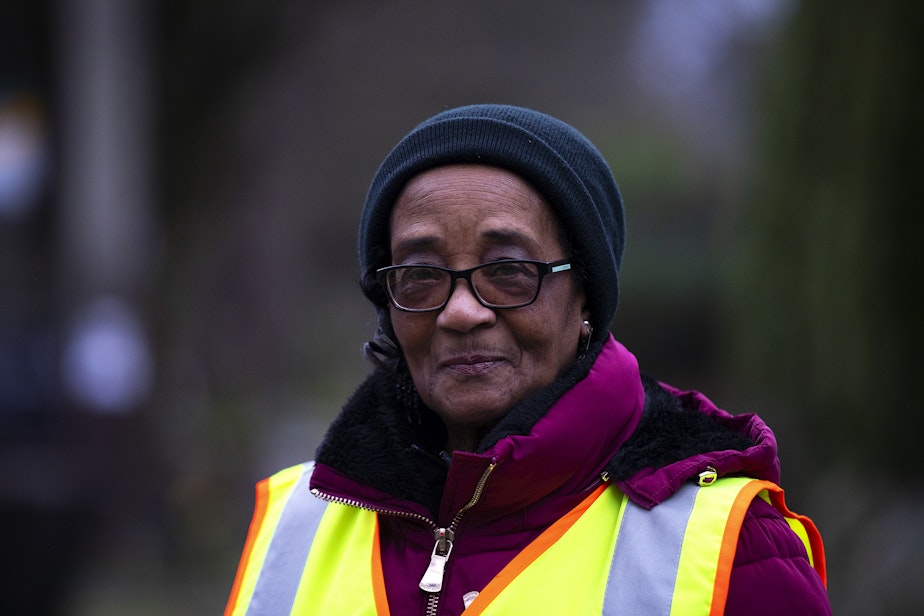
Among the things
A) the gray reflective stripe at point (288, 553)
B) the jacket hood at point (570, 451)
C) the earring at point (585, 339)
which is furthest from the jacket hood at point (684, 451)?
the gray reflective stripe at point (288, 553)

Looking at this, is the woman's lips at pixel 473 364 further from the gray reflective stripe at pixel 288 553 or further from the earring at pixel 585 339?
the gray reflective stripe at pixel 288 553

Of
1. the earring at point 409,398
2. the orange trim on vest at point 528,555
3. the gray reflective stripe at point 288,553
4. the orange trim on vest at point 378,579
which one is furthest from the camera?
the earring at point 409,398

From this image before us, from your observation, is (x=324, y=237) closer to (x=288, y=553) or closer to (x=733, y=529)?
(x=288, y=553)

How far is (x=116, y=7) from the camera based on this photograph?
10.9 meters

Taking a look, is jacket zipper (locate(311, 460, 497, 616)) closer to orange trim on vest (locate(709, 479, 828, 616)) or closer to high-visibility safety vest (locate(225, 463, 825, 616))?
high-visibility safety vest (locate(225, 463, 825, 616))

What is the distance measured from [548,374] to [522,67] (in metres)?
14.9

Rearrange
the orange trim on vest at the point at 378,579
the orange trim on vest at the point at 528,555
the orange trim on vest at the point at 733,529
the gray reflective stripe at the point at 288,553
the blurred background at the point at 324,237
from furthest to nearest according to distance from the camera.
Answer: the blurred background at the point at 324,237, the gray reflective stripe at the point at 288,553, the orange trim on vest at the point at 378,579, the orange trim on vest at the point at 528,555, the orange trim on vest at the point at 733,529

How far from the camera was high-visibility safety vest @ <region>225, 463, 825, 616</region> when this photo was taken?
1852mm

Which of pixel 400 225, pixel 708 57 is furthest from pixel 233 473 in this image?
pixel 708 57

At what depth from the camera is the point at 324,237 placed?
1947cm

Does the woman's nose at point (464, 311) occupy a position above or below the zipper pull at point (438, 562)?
above

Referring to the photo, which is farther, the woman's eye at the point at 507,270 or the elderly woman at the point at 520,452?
the woman's eye at the point at 507,270

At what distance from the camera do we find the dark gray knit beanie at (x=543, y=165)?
2.13 metres

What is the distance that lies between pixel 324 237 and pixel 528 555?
58.2 ft
